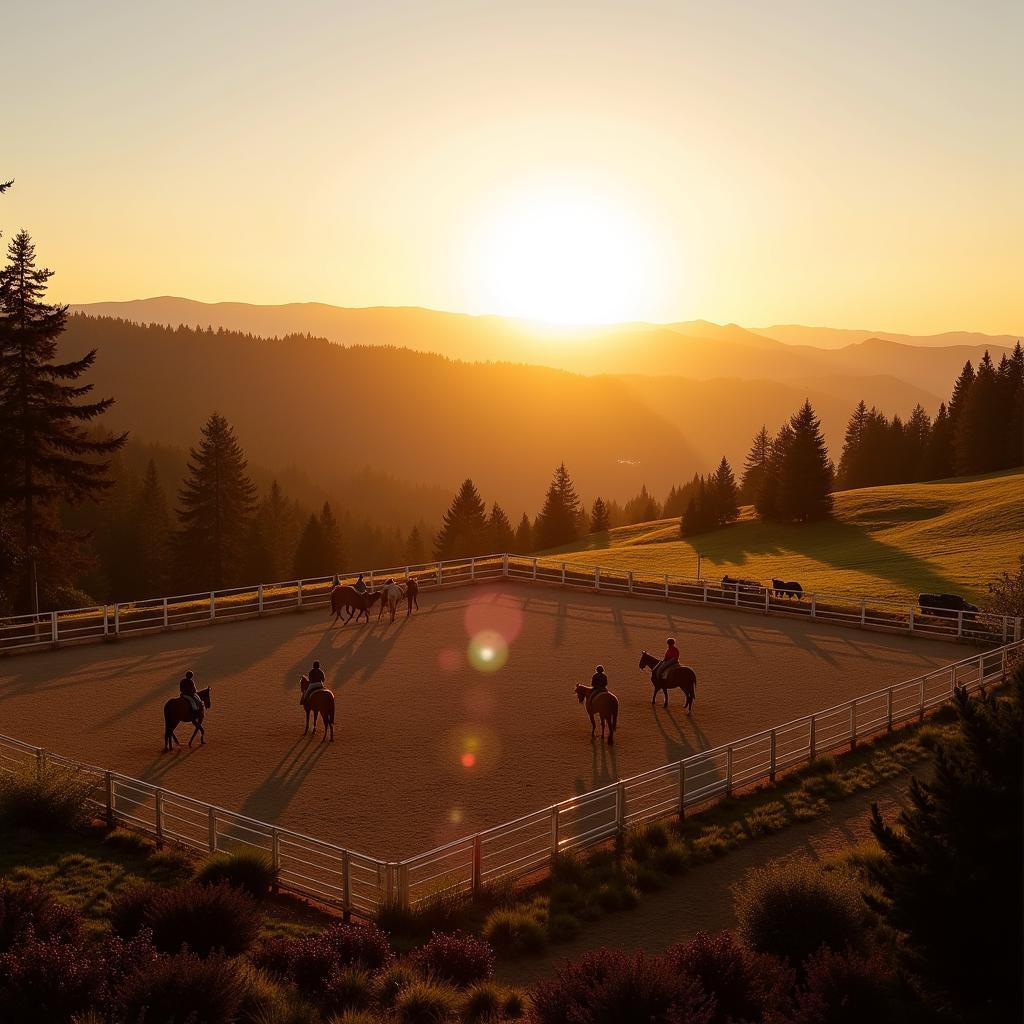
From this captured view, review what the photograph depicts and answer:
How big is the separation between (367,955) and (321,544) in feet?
252

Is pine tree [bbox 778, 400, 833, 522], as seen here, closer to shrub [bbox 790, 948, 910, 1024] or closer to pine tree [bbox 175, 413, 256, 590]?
pine tree [bbox 175, 413, 256, 590]

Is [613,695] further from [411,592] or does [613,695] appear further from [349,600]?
[411,592]

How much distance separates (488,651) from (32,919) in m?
19.3

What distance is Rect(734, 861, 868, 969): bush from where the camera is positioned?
10945mm

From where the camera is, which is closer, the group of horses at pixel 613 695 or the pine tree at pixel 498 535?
the group of horses at pixel 613 695

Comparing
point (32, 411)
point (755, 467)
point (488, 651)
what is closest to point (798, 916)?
point (488, 651)

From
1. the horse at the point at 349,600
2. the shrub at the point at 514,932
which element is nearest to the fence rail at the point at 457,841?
the shrub at the point at 514,932

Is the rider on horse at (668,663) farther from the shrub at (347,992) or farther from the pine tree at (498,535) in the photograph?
the pine tree at (498,535)

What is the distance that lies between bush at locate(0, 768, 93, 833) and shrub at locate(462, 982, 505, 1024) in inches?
341

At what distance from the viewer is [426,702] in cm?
2391

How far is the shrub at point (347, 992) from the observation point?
9.97 meters

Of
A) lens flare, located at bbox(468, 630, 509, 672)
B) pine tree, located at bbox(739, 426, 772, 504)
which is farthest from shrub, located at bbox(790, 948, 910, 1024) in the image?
pine tree, located at bbox(739, 426, 772, 504)

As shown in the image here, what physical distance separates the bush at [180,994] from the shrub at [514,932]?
3807 mm

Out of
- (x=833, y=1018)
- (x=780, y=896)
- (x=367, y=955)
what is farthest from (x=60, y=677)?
(x=833, y=1018)
